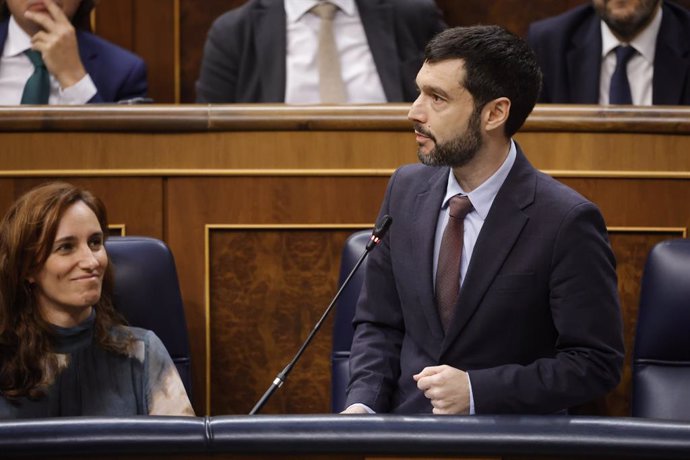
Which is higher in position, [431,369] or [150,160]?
[150,160]

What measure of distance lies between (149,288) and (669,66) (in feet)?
3.40

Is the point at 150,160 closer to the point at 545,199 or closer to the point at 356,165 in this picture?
the point at 356,165

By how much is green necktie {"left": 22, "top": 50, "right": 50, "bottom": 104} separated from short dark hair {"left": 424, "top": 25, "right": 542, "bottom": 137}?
0.91m

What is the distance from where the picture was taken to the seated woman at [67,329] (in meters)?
1.49

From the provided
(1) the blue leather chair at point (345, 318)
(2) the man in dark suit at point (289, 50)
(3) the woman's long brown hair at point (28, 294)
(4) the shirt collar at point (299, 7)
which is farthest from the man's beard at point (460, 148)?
(4) the shirt collar at point (299, 7)

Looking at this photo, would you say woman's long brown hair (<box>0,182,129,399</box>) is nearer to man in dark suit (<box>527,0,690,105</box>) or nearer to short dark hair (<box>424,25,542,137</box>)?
short dark hair (<box>424,25,542,137</box>)

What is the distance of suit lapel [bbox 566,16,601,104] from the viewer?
6.88 feet

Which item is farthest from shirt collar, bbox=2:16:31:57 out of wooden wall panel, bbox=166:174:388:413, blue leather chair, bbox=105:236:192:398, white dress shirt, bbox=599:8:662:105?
white dress shirt, bbox=599:8:662:105

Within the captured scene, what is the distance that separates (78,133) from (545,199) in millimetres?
778

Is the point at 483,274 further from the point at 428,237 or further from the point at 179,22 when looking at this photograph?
the point at 179,22

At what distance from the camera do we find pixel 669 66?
2.07 metres

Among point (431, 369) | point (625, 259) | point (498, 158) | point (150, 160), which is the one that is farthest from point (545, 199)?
point (150, 160)

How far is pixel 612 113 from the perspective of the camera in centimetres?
175

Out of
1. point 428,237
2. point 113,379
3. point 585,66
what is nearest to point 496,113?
point 428,237
